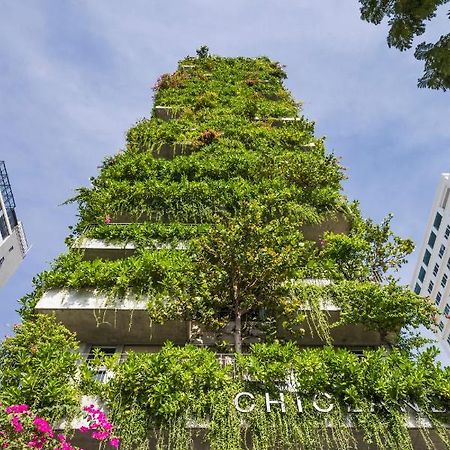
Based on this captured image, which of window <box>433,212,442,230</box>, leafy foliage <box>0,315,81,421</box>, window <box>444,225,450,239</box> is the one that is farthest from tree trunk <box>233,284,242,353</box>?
window <box>433,212,442,230</box>

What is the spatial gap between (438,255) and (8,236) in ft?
155

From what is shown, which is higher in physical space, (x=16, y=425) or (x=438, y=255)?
(x=438, y=255)

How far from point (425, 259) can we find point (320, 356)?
5344 cm

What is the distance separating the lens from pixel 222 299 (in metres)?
9.14

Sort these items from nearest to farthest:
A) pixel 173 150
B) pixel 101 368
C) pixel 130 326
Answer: pixel 101 368, pixel 130 326, pixel 173 150

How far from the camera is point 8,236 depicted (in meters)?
48.2

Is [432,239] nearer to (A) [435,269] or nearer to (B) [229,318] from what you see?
(A) [435,269]

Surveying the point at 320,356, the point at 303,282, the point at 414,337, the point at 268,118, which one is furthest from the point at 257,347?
the point at 268,118

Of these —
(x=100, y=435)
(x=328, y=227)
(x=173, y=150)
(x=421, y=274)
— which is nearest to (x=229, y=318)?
(x=100, y=435)

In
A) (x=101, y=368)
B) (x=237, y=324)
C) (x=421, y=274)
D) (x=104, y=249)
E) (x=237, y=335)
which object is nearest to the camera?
(x=237, y=335)

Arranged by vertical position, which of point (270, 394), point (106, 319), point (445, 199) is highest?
point (445, 199)

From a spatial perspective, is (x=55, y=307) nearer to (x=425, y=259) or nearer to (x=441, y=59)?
(x=441, y=59)

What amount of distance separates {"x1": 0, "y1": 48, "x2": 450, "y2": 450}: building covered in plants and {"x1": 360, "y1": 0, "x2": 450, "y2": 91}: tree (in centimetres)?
425

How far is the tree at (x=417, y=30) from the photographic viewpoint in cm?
647
